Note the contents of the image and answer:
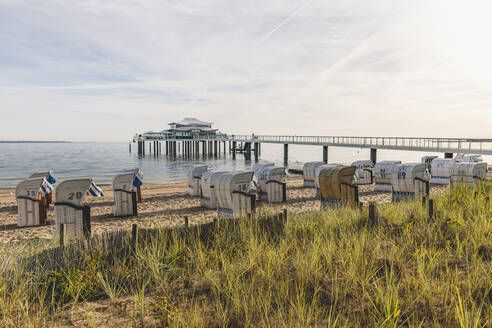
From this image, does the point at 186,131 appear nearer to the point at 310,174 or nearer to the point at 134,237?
the point at 310,174

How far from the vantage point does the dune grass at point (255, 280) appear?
3.29 metres

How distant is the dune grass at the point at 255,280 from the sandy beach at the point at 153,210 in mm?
3906

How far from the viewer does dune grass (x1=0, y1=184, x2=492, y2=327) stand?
3.29 metres

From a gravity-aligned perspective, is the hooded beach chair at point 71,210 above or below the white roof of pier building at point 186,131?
below

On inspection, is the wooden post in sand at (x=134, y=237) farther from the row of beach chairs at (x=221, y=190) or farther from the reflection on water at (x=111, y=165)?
the reflection on water at (x=111, y=165)

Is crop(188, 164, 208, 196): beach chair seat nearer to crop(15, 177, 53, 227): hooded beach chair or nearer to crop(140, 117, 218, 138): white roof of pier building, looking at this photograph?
crop(15, 177, 53, 227): hooded beach chair

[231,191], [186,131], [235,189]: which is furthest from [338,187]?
[186,131]

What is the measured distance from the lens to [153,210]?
14.9 m

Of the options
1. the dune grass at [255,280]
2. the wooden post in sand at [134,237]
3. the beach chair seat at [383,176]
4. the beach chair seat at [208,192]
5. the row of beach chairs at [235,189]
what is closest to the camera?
the dune grass at [255,280]

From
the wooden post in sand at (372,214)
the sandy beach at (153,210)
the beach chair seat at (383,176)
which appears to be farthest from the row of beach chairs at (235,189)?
the beach chair seat at (383,176)

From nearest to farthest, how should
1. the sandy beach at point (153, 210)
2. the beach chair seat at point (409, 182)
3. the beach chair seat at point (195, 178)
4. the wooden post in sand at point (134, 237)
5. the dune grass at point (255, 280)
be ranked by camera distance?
the dune grass at point (255, 280)
the wooden post in sand at point (134, 237)
the sandy beach at point (153, 210)
the beach chair seat at point (409, 182)
the beach chair seat at point (195, 178)

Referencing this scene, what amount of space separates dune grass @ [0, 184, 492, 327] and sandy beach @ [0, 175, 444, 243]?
12.8 ft

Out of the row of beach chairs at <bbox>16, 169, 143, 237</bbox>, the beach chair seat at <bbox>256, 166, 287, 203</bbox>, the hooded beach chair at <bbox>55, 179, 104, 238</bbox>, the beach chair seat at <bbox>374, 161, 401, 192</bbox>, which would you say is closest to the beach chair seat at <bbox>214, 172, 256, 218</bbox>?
the row of beach chairs at <bbox>16, 169, 143, 237</bbox>

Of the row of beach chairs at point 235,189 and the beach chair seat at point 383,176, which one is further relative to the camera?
the beach chair seat at point 383,176
